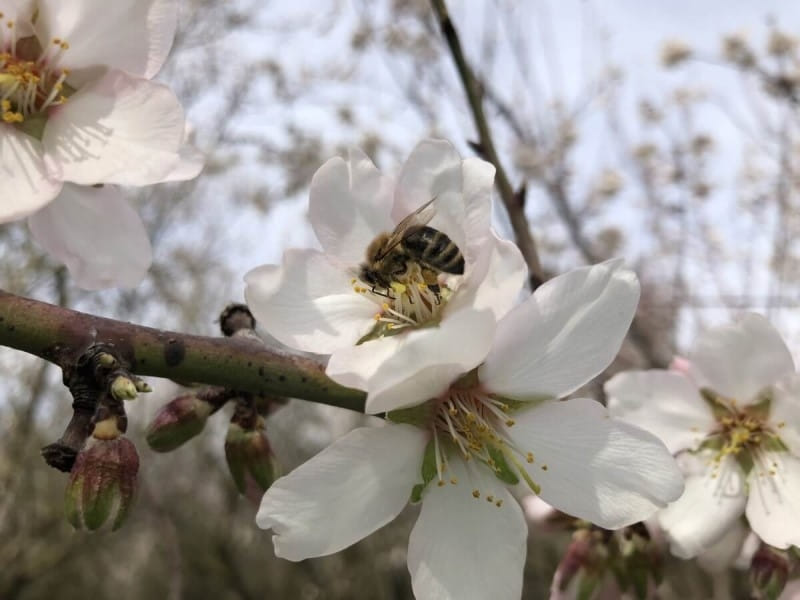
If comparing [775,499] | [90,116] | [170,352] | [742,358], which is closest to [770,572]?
[775,499]

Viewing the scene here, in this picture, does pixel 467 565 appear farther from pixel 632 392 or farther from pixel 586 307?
pixel 632 392

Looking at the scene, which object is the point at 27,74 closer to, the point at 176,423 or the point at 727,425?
the point at 176,423

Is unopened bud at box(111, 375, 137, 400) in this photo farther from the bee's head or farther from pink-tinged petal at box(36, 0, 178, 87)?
pink-tinged petal at box(36, 0, 178, 87)

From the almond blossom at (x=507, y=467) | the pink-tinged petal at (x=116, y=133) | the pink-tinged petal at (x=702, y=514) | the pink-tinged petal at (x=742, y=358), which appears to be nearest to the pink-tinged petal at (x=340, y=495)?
the almond blossom at (x=507, y=467)

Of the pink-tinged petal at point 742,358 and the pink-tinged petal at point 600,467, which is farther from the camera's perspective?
the pink-tinged petal at point 742,358

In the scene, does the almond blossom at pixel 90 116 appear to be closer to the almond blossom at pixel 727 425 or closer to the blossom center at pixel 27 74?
the blossom center at pixel 27 74

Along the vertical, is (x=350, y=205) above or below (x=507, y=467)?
above

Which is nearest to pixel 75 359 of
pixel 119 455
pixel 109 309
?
pixel 119 455
